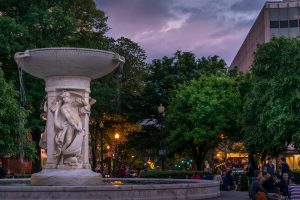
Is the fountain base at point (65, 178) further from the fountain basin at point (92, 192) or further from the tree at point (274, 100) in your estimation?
the tree at point (274, 100)

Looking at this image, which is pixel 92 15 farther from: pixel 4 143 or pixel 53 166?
pixel 53 166

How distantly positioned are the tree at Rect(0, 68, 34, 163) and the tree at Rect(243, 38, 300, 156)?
43.7 feet

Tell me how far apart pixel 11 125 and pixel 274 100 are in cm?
1485

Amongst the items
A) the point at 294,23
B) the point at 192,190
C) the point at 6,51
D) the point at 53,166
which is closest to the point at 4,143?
the point at 6,51

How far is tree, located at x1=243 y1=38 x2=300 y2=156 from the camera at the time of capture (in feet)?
101

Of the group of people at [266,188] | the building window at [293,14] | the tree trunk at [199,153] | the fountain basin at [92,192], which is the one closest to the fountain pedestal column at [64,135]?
the fountain basin at [92,192]

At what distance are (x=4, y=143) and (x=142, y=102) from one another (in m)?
17.9

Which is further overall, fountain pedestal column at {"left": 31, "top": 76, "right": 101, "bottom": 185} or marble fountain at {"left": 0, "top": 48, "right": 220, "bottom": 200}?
fountain pedestal column at {"left": 31, "top": 76, "right": 101, "bottom": 185}

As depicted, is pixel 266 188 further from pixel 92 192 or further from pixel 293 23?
pixel 293 23

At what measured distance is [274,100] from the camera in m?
32.2

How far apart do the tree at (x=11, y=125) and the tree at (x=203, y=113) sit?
520 inches

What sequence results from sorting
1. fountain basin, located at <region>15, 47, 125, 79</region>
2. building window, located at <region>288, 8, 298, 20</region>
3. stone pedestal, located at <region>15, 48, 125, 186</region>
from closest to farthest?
fountain basin, located at <region>15, 47, 125, 79</region>
stone pedestal, located at <region>15, 48, 125, 186</region>
building window, located at <region>288, 8, 298, 20</region>

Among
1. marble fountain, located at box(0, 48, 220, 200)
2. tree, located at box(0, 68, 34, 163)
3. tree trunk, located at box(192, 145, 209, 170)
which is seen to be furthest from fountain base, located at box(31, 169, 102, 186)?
tree trunk, located at box(192, 145, 209, 170)

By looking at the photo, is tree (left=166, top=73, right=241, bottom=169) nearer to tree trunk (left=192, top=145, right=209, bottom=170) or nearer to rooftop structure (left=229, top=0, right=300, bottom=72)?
tree trunk (left=192, top=145, right=209, bottom=170)
